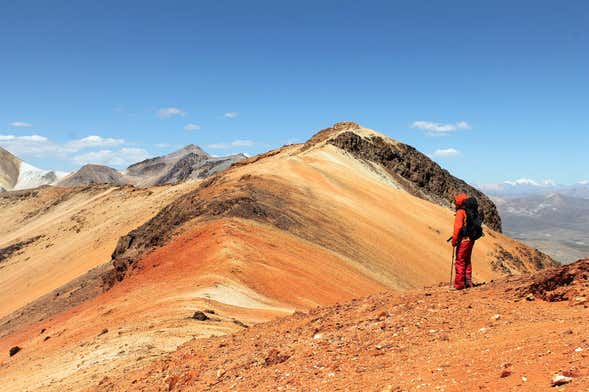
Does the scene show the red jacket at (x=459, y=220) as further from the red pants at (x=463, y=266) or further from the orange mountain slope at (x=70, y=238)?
the orange mountain slope at (x=70, y=238)

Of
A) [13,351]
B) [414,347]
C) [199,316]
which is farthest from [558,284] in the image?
[13,351]

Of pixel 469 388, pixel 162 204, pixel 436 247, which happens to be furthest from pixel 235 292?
pixel 162 204

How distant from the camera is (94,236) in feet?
165

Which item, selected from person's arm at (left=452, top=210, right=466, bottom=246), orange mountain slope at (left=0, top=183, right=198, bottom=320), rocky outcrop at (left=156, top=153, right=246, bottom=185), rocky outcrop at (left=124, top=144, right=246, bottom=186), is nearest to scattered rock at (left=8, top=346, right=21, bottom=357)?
person's arm at (left=452, top=210, right=466, bottom=246)

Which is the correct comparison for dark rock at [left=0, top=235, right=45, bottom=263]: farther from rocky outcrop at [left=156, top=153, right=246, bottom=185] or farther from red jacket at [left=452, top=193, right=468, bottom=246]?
rocky outcrop at [left=156, top=153, right=246, bottom=185]

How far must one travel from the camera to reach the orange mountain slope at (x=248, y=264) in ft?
48.4

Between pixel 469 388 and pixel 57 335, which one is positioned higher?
pixel 469 388

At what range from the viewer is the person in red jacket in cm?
1155

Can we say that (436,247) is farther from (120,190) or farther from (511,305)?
(120,190)

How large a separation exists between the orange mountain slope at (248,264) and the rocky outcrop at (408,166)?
1037 centimetres

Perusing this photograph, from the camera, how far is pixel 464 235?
1180cm

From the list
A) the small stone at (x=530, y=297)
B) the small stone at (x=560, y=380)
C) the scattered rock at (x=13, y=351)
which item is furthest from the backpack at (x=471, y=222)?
the scattered rock at (x=13, y=351)

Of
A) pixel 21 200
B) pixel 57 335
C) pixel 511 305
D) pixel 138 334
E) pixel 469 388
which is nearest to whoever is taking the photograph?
pixel 469 388

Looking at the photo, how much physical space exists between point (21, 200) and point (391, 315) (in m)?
99.7
